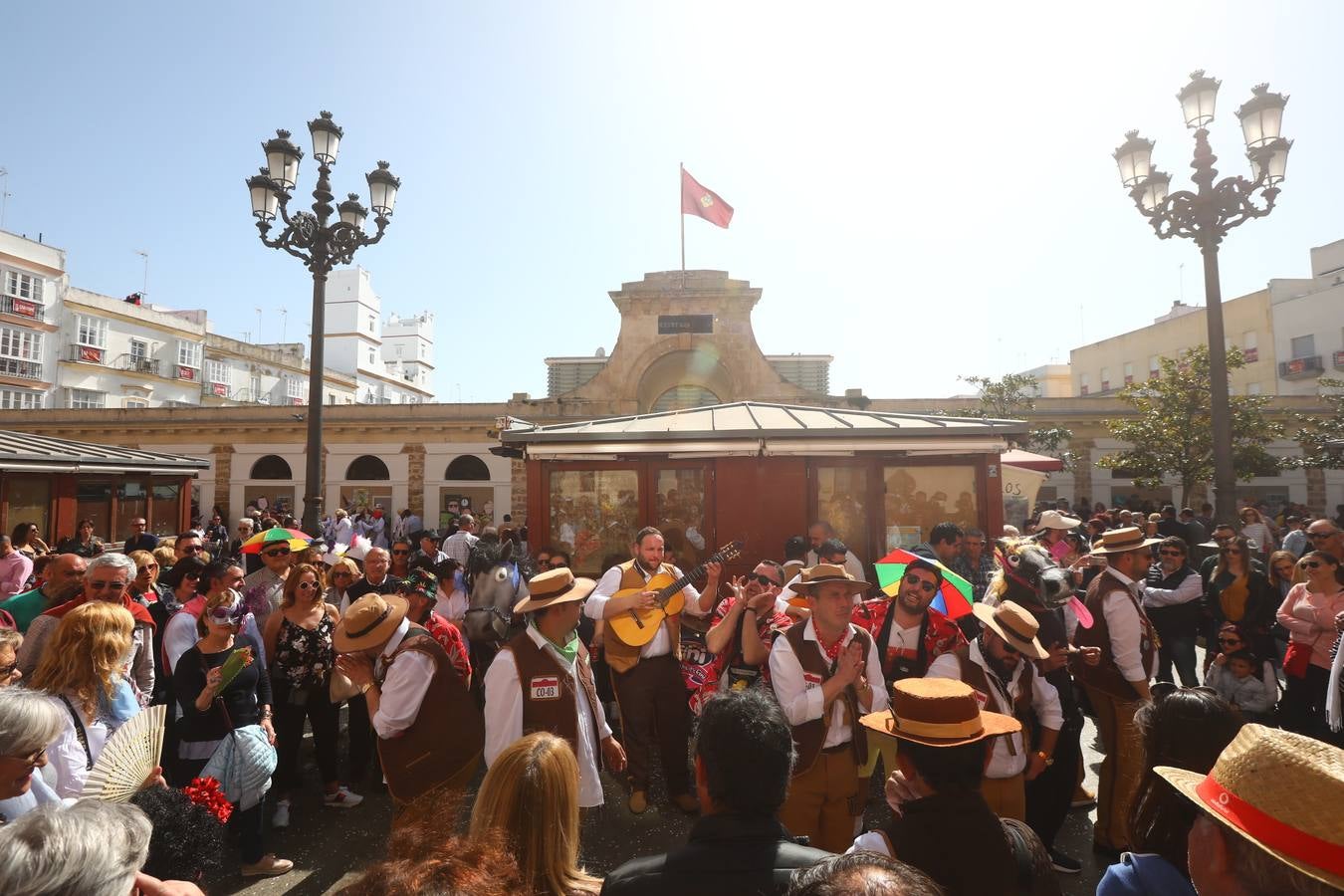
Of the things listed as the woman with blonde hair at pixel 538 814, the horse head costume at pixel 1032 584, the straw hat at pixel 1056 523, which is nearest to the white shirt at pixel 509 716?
the woman with blonde hair at pixel 538 814

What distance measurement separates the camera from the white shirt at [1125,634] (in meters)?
4.36

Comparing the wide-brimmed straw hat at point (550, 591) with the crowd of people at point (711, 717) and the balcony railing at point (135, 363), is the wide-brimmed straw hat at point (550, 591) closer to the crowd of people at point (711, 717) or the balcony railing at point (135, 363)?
the crowd of people at point (711, 717)

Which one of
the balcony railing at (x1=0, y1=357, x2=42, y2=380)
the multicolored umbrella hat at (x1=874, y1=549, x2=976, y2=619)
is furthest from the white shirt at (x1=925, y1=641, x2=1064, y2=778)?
the balcony railing at (x1=0, y1=357, x2=42, y2=380)

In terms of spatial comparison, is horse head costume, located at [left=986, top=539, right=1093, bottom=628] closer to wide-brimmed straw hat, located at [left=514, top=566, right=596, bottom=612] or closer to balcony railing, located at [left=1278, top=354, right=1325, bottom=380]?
wide-brimmed straw hat, located at [left=514, top=566, right=596, bottom=612]

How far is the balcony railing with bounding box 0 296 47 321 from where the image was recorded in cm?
3103

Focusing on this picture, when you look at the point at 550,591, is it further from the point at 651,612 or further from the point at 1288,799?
the point at 1288,799

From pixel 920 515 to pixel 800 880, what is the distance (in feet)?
24.7

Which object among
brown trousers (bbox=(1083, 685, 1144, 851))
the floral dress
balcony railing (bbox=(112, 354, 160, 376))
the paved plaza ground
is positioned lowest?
the paved plaza ground

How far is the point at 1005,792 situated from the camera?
138 inches

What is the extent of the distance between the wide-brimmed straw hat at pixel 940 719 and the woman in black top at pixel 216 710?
12.3 feet

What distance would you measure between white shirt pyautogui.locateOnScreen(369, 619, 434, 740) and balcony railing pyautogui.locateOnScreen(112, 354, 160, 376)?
42838 mm

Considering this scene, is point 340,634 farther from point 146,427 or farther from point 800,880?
point 146,427

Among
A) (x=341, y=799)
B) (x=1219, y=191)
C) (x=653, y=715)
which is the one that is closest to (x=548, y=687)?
(x=653, y=715)

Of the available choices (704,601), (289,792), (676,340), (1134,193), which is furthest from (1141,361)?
(289,792)
